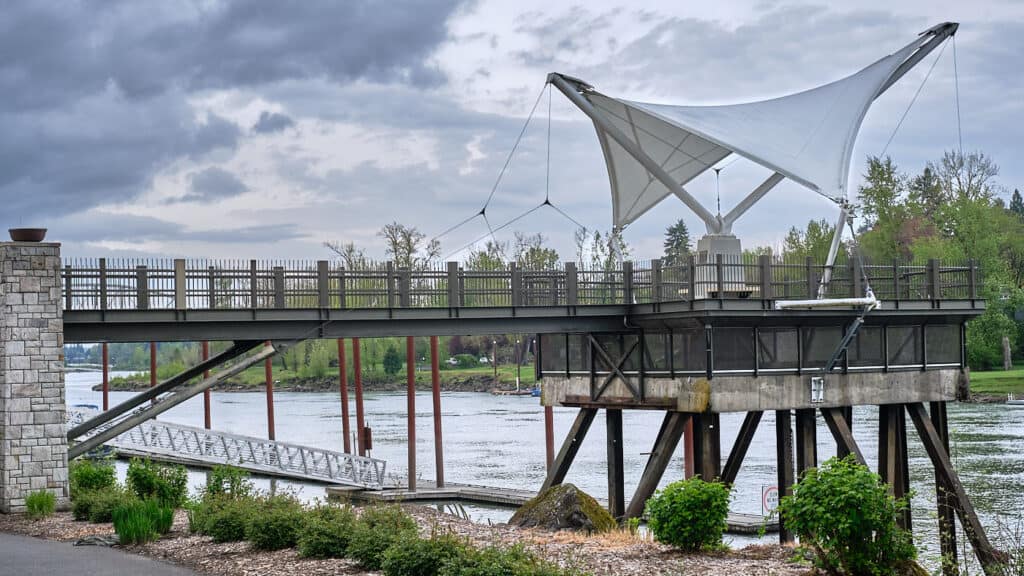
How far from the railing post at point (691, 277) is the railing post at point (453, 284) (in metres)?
5.79

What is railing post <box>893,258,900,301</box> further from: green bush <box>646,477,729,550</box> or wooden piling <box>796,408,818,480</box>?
green bush <box>646,477,729,550</box>

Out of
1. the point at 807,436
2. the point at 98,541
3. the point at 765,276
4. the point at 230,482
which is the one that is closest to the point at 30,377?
the point at 230,482

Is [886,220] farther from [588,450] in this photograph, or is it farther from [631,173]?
[631,173]

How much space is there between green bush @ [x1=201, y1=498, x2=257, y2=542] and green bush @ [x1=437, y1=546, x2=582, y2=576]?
5.64m

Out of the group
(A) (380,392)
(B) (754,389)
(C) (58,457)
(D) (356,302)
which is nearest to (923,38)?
(B) (754,389)

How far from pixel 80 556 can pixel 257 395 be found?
140 m

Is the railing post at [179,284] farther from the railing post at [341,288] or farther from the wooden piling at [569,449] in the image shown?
the wooden piling at [569,449]

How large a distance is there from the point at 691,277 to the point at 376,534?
14691 millimetres

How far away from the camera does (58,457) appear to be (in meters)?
25.8

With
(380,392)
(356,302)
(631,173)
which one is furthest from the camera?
(380,392)

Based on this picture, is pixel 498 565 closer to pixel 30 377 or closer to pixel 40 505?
pixel 40 505

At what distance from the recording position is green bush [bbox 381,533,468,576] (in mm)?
15367

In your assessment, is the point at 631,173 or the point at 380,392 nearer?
the point at 631,173

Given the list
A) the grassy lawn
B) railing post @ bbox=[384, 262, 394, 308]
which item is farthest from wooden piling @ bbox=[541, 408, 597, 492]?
the grassy lawn
